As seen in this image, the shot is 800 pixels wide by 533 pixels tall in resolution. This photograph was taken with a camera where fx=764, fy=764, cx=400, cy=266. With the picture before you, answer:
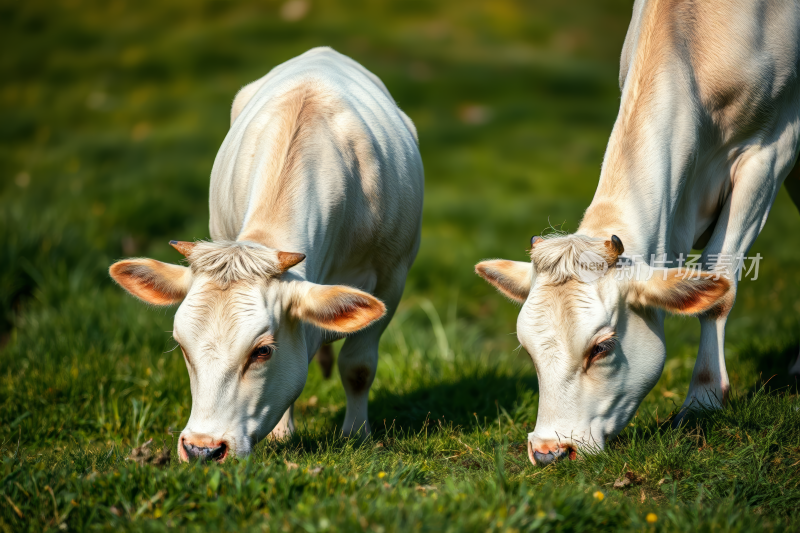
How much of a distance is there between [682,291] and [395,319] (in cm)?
402

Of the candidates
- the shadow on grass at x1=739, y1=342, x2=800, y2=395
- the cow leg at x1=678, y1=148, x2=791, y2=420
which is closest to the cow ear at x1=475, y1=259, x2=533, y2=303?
the cow leg at x1=678, y1=148, x2=791, y2=420

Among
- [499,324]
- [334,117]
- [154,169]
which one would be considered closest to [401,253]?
[334,117]

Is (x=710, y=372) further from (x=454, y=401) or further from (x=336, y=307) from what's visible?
(x=336, y=307)

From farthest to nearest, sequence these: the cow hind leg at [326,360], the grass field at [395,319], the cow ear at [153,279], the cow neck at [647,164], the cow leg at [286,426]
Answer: the cow hind leg at [326,360], the cow leg at [286,426], the cow neck at [647,164], the cow ear at [153,279], the grass field at [395,319]

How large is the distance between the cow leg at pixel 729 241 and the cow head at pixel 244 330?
83.0 inches

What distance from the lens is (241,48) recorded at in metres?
15.6

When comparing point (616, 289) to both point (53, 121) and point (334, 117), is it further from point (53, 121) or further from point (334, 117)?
point (53, 121)

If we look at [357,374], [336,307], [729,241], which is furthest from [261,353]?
[729,241]

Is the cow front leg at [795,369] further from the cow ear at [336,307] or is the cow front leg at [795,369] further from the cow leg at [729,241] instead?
the cow ear at [336,307]

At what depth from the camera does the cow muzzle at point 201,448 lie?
3.49 metres

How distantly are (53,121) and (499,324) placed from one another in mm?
9656

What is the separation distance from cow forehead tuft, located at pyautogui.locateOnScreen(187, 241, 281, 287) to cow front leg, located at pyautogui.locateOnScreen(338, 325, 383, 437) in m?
1.43

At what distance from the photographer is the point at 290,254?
3643 millimetres

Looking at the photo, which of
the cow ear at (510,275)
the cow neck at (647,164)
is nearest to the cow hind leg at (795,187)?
the cow neck at (647,164)
